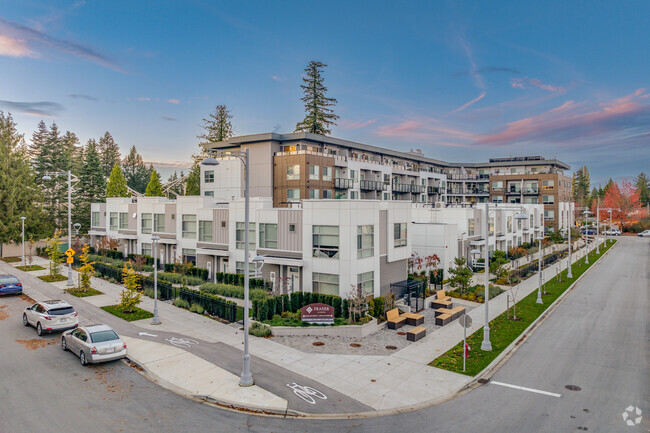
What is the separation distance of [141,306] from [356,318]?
15.9 meters

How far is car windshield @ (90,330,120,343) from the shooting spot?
Answer: 17.2 meters

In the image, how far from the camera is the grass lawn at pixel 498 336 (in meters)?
17.9

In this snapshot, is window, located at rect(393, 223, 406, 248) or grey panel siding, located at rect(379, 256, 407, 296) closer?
grey panel siding, located at rect(379, 256, 407, 296)

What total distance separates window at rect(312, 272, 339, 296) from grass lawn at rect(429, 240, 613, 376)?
9.00 m

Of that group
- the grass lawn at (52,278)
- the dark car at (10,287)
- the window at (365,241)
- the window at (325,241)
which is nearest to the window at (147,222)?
the grass lawn at (52,278)

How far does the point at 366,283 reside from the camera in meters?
27.3

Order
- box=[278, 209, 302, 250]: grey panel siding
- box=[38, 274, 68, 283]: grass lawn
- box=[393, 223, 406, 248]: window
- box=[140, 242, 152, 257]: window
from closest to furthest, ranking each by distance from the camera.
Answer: box=[278, 209, 302, 250]: grey panel siding, box=[393, 223, 406, 248]: window, box=[38, 274, 68, 283]: grass lawn, box=[140, 242, 152, 257]: window

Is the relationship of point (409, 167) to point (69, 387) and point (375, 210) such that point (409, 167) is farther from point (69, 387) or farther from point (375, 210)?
point (69, 387)

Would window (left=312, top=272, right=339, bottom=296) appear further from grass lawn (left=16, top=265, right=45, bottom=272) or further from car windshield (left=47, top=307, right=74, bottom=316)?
grass lawn (left=16, top=265, right=45, bottom=272)

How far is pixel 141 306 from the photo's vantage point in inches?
1091

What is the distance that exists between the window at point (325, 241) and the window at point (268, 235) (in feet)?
14.2

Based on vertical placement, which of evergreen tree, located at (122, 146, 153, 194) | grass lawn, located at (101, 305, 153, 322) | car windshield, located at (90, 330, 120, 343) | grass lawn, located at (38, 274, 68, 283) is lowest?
grass lawn, located at (101, 305, 153, 322)

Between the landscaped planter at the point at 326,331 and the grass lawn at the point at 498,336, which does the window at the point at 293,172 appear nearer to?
the grass lawn at the point at 498,336

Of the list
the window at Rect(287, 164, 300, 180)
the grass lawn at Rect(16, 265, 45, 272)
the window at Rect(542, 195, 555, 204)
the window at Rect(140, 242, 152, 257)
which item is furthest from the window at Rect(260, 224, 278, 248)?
the window at Rect(542, 195, 555, 204)
